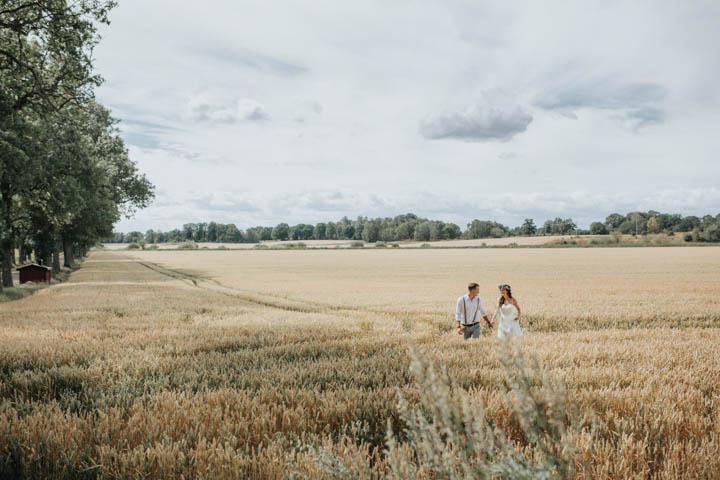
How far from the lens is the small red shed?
35.3 metres

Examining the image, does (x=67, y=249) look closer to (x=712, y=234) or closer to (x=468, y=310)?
(x=468, y=310)

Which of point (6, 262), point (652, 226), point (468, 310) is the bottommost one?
point (468, 310)

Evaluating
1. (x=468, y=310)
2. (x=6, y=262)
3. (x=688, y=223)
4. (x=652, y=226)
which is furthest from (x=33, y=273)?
(x=688, y=223)

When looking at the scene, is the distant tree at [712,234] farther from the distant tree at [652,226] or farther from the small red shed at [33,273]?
the small red shed at [33,273]

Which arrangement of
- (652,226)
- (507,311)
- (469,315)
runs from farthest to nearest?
(652,226) → (469,315) → (507,311)

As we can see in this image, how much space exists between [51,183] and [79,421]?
27351 mm

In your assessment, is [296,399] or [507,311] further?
[507,311]

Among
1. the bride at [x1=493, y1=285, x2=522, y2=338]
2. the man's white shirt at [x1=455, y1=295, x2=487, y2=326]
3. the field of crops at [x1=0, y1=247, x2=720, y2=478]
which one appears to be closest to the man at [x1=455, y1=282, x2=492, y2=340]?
the man's white shirt at [x1=455, y1=295, x2=487, y2=326]

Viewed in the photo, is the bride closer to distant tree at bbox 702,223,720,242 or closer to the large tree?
the large tree

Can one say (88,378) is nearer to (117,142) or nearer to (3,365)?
(3,365)

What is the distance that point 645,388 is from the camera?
207 inches

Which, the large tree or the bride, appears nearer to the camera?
the bride

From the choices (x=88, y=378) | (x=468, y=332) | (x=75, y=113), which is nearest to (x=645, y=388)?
(x=468, y=332)

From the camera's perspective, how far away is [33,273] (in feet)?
116
